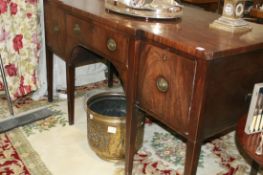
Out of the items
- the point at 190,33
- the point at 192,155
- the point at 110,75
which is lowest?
the point at 110,75

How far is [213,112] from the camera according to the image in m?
1.11

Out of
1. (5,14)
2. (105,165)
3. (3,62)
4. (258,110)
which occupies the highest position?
(5,14)

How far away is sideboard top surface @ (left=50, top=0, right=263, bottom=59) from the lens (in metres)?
1.04

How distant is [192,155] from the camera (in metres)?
1.15

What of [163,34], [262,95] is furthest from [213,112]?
[163,34]

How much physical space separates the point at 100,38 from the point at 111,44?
9 centimetres

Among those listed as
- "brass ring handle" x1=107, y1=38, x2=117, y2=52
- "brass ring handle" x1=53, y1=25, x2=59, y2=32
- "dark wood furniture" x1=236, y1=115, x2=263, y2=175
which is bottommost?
"dark wood furniture" x1=236, y1=115, x2=263, y2=175

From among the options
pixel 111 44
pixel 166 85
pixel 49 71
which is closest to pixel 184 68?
pixel 166 85

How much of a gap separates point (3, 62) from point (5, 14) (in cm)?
30

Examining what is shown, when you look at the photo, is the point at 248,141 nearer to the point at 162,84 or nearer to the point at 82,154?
the point at 162,84

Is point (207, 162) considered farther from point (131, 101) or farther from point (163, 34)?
point (163, 34)

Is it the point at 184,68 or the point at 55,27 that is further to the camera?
the point at 55,27

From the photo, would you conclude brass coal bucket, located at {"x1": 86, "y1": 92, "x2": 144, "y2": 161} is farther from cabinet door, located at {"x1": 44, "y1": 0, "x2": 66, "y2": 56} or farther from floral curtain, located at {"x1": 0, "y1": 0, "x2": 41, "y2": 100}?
floral curtain, located at {"x1": 0, "y1": 0, "x2": 41, "y2": 100}

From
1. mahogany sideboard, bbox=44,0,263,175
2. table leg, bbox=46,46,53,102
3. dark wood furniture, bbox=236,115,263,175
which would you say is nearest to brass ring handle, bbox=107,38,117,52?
mahogany sideboard, bbox=44,0,263,175
